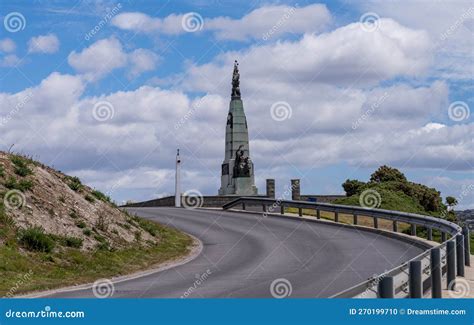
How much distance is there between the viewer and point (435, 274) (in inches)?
460

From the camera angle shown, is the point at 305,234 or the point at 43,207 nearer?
the point at 43,207

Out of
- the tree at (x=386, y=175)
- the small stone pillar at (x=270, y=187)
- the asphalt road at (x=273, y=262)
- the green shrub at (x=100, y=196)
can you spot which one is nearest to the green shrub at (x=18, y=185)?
the green shrub at (x=100, y=196)

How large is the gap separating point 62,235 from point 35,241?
1.55 m

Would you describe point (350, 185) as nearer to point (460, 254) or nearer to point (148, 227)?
point (148, 227)

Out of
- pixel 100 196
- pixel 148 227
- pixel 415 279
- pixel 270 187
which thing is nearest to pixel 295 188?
pixel 270 187

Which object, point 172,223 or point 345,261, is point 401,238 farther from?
point 172,223

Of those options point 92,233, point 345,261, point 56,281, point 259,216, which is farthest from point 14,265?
point 259,216

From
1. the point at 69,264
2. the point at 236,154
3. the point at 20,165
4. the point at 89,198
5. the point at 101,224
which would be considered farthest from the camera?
the point at 236,154

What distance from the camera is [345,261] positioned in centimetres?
1780

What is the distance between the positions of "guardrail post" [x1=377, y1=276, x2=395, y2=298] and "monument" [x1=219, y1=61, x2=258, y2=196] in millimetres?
44152

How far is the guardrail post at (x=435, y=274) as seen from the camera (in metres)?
11.7

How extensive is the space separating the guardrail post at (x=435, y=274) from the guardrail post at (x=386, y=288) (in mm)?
3388

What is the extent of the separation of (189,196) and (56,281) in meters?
35.0

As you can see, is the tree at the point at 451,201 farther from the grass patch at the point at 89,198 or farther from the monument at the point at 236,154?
the grass patch at the point at 89,198
